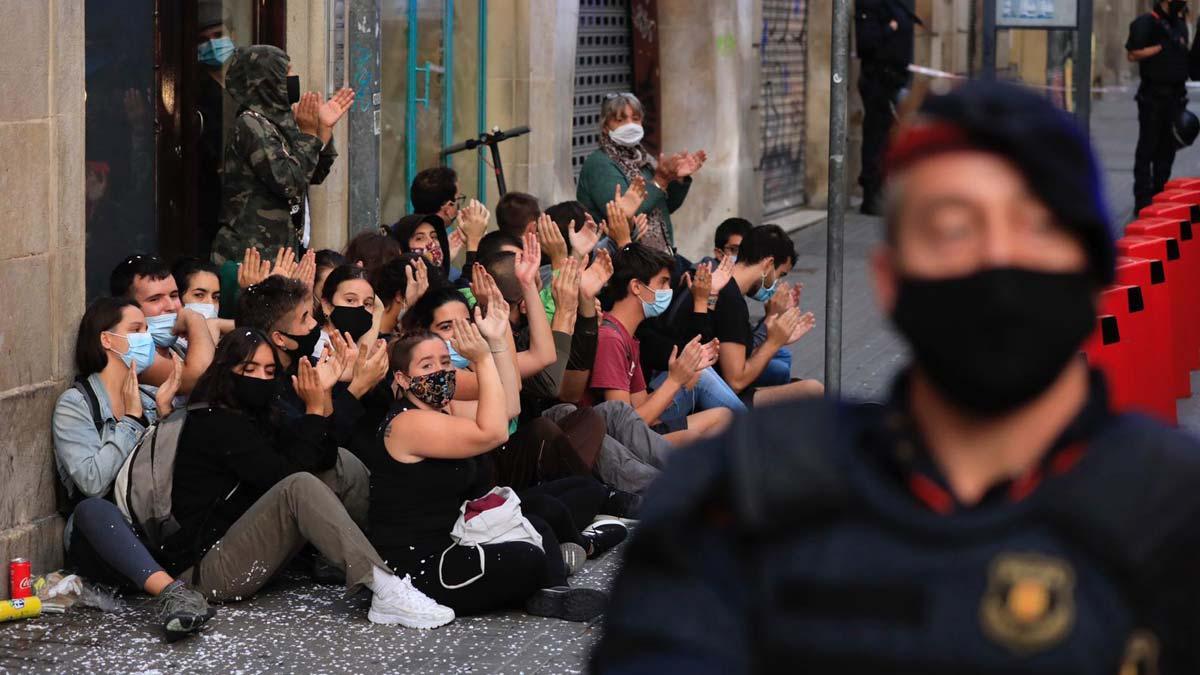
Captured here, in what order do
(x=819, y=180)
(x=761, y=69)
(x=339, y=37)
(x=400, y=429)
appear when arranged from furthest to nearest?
(x=819, y=180)
(x=761, y=69)
(x=339, y=37)
(x=400, y=429)

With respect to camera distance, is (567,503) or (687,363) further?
(687,363)

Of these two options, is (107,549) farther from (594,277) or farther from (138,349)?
(594,277)

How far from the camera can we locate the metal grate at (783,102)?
60.0 ft

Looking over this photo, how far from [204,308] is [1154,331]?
14.8ft

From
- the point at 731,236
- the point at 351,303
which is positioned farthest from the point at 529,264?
the point at 731,236

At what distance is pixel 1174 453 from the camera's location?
170cm

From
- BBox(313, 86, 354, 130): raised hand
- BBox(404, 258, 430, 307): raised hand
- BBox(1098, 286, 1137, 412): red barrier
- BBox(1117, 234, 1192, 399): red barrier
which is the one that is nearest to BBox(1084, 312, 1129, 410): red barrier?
BBox(1098, 286, 1137, 412): red barrier

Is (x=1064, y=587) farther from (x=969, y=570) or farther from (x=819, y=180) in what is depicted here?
(x=819, y=180)

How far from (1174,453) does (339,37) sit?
8.95 meters

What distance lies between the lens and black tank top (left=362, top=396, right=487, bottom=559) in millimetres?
6148

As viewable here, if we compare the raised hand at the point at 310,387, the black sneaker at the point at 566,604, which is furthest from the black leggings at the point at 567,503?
the raised hand at the point at 310,387

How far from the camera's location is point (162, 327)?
6.97 m

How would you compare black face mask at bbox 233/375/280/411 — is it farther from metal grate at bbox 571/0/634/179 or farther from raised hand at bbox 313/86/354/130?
metal grate at bbox 571/0/634/179

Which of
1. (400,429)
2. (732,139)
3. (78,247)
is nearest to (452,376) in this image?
(400,429)
